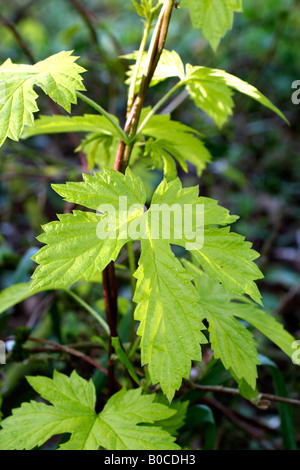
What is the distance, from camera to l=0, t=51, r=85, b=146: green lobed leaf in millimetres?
577

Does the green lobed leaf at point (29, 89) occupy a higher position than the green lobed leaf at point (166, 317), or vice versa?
the green lobed leaf at point (29, 89)

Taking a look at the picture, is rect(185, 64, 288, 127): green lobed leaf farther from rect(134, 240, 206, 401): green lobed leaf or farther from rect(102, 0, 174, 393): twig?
rect(134, 240, 206, 401): green lobed leaf

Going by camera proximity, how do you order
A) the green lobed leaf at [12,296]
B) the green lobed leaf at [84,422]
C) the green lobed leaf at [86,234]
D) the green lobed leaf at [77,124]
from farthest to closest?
the green lobed leaf at [12,296], the green lobed leaf at [77,124], the green lobed leaf at [84,422], the green lobed leaf at [86,234]

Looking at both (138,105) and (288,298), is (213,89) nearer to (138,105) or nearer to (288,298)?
(138,105)

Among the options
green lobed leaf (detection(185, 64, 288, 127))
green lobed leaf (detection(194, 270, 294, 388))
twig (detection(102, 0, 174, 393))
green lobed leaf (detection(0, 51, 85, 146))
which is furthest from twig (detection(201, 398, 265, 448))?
green lobed leaf (detection(0, 51, 85, 146))

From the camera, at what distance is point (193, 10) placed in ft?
2.29

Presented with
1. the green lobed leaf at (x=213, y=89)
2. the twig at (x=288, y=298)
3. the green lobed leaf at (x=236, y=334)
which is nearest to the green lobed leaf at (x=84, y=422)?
the green lobed leaf at (x=236, y=334)

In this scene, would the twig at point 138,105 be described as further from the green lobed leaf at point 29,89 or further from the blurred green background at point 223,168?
the blurred green background at point 223,168
